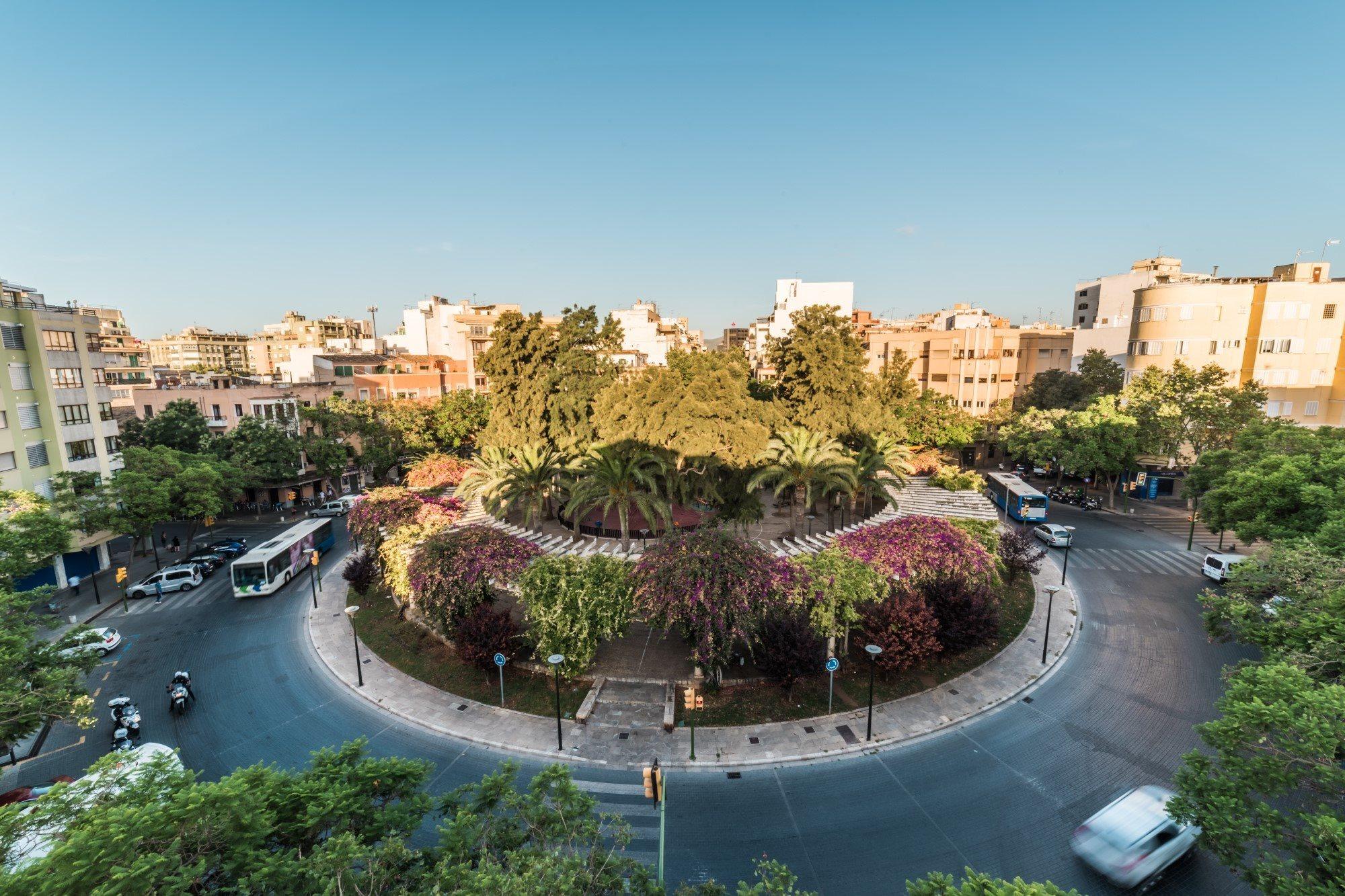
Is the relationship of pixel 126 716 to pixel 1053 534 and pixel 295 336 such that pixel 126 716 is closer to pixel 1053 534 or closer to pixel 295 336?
pixel 1053 534

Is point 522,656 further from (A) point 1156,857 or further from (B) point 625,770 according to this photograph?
(A) point 1156,857

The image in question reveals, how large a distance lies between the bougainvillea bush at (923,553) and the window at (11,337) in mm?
48295

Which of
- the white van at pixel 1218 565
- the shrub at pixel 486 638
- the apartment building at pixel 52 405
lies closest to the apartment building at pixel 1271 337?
the white van at pixel 1218 565

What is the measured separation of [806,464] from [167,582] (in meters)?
38.6

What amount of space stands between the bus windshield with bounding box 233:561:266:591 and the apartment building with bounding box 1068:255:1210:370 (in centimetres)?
8022

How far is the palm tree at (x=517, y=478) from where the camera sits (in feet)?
113

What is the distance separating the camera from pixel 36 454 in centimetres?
3641

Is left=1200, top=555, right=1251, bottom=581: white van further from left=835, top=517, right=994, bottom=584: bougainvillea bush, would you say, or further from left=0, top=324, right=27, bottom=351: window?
left=0, top=324, right=27, bottom=351: window

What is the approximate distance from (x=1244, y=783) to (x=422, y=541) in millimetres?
28213

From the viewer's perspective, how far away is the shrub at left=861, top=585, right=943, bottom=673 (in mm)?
22531

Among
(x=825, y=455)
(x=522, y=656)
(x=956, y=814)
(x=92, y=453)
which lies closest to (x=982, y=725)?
(x=956, y=814)

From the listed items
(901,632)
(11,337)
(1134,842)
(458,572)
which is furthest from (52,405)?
(1134,842)

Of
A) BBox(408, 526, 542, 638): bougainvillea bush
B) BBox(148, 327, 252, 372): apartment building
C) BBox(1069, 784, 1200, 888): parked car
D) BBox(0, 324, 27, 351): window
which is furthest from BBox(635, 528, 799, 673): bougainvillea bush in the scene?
BBox(148, 327, 252, 372): apartment building

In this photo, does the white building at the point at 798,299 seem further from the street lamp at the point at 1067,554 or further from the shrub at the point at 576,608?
the shrub at the point at 576,608
